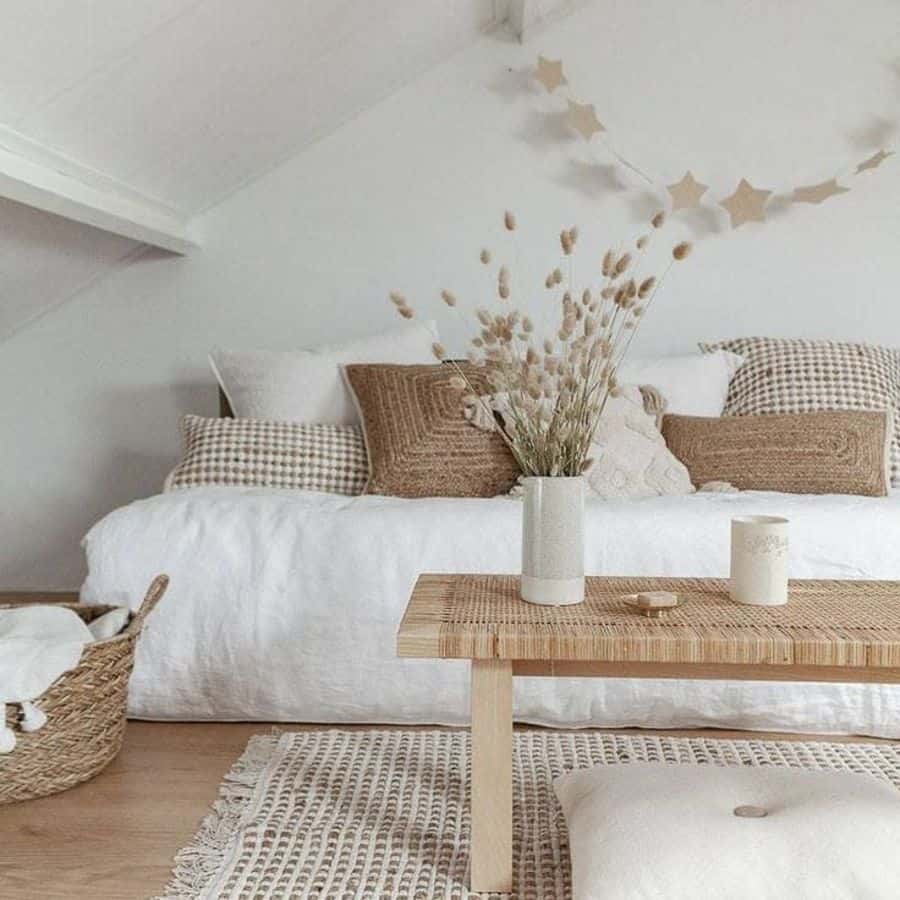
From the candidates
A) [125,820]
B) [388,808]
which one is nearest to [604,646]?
[388,808]

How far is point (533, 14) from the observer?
131 inches

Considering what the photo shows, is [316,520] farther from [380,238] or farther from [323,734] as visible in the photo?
[380,238]

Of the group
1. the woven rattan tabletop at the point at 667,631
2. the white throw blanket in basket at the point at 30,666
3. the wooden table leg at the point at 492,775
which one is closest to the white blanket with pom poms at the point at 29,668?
the white throw blanket in basket at the point at 30,666

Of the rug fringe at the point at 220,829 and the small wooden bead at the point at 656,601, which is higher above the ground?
the small wooden bead at the point at 656,601

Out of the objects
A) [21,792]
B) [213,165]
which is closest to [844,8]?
[213,165]

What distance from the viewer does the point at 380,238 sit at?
3480 mm

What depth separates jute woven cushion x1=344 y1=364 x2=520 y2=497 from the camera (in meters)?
2.59

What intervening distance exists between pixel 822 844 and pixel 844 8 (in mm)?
2804

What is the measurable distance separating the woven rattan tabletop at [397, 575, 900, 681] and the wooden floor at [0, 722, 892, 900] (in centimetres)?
55

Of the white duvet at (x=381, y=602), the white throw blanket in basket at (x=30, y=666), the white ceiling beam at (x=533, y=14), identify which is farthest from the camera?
the white ceiling beam at (x=533, y=14)

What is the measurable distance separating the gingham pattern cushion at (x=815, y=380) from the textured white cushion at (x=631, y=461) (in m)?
0.41

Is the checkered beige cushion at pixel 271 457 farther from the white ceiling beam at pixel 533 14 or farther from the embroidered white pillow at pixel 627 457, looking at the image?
the white ceiling beam at pixel 533 14

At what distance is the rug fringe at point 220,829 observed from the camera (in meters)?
1.55

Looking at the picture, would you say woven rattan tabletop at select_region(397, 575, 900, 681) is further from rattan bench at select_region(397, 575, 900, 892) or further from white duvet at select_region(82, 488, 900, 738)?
white duvet at select_region(82, 488, 900, 738)
